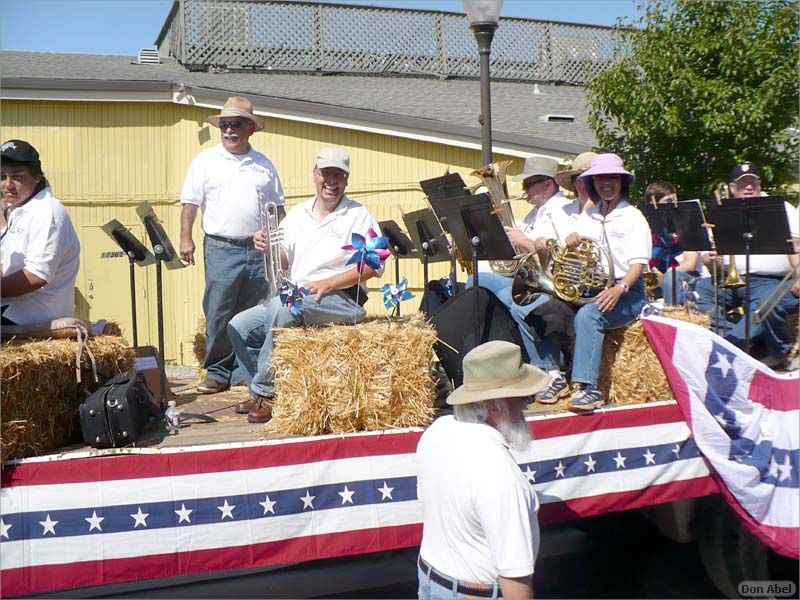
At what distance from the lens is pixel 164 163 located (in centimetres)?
1304

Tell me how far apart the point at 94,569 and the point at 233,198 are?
2.67m

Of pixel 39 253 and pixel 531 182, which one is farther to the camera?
pixel 531 182

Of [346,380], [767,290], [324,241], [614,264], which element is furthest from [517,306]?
[767,290]

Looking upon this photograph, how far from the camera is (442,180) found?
19.0ft

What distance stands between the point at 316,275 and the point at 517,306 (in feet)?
4.17

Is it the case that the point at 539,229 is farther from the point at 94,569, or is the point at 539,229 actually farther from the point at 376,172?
the point at 376,172

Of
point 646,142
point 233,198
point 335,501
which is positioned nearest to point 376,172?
point 646,142

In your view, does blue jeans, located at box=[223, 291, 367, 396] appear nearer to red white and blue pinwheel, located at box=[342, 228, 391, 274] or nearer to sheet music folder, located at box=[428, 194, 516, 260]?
red white and blue pinwheel, located at box=[342, 228, 391, 274]

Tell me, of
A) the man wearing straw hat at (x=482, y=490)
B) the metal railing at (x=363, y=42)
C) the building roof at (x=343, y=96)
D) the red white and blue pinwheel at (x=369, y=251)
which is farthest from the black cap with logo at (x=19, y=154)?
the metal railing at (x=363, y=42)

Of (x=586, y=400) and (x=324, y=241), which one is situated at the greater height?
(x=324, y=241)

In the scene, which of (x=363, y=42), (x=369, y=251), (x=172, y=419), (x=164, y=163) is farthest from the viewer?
(x=363, y=42)

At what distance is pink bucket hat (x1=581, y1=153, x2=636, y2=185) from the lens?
18.5 ft

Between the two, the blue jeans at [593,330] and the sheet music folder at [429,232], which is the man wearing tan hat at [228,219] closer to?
the sheet music folder at [429,232]

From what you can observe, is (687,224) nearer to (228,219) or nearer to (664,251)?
(664,251)
